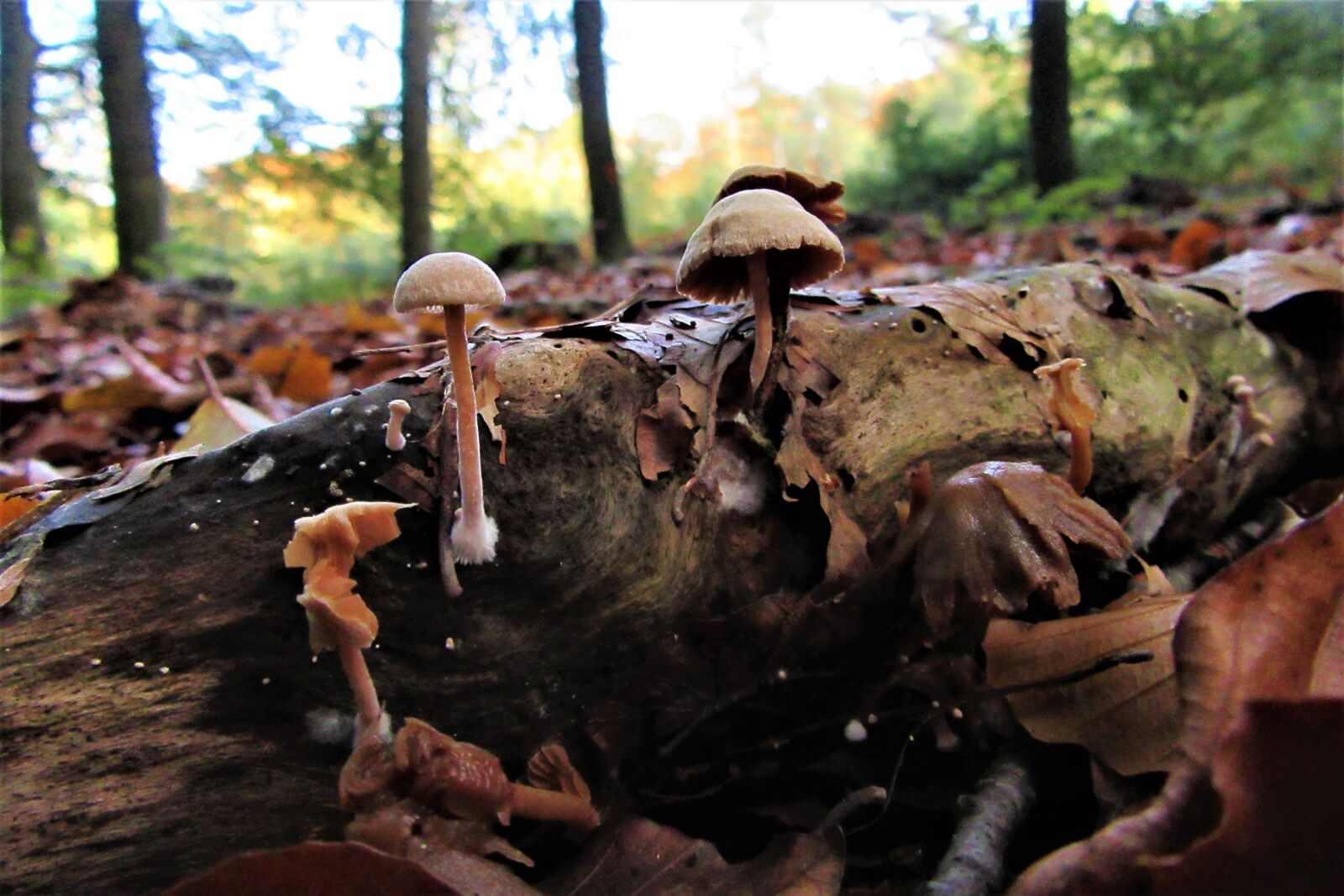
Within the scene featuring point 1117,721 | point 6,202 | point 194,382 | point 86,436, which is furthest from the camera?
point 6,202

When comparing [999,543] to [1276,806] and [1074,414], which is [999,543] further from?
[1276,806]

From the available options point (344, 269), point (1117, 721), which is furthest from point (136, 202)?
point (1117, 721)

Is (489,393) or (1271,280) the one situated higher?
(1271,280)

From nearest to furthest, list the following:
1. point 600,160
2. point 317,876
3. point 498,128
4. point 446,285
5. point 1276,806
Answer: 1. point 1276,806
2. point 317,876
3. point 446,285
4. point 600,160
5. point 498,128

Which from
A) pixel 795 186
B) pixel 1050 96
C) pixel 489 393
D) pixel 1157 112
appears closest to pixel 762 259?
pixel 795 186

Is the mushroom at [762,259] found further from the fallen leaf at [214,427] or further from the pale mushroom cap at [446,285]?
the fallen leaf at [214,427]

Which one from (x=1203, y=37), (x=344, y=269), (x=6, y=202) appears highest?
(x=1203, y=37)

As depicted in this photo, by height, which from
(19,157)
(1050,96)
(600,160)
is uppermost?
(1050,96)

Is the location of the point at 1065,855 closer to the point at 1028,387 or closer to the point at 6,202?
the point at 1028,387
